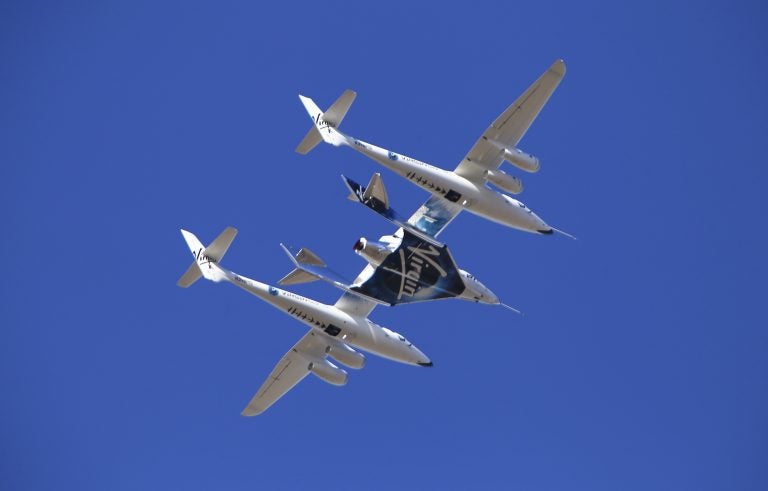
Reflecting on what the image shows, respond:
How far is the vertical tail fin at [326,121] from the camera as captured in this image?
2114 inches

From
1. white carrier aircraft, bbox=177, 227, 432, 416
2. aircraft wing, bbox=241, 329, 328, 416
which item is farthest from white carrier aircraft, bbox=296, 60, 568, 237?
aircraft wing, bbox=241, 329, 328, 416

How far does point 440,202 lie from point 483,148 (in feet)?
11.0

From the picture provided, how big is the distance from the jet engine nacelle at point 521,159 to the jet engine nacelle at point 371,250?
21.3 feet

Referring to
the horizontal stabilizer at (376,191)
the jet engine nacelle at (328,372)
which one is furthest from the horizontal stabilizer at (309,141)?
the jet engine nacelle at (328,372)

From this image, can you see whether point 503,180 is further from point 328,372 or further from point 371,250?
point 328,372

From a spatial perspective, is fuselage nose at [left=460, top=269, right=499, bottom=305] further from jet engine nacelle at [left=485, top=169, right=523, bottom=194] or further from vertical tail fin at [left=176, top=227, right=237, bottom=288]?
vertical tail fin at [left=176, top=227, right=237, bottom=288]

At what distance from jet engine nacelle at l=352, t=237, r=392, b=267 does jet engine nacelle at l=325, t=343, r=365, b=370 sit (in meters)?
4.03

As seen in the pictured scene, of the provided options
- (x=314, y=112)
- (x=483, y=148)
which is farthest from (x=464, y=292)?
(x=314, y=112)

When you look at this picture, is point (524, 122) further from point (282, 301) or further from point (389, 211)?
point (282, 301)

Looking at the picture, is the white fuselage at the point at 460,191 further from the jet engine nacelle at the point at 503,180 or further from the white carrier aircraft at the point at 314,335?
the white carrier aircraft at the point at 314,335

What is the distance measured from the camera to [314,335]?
186ft

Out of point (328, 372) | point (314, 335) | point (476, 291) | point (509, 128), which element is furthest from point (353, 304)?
point (509, 128)

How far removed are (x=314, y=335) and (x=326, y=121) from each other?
374 inches

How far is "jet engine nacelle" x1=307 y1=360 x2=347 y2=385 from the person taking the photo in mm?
56562
